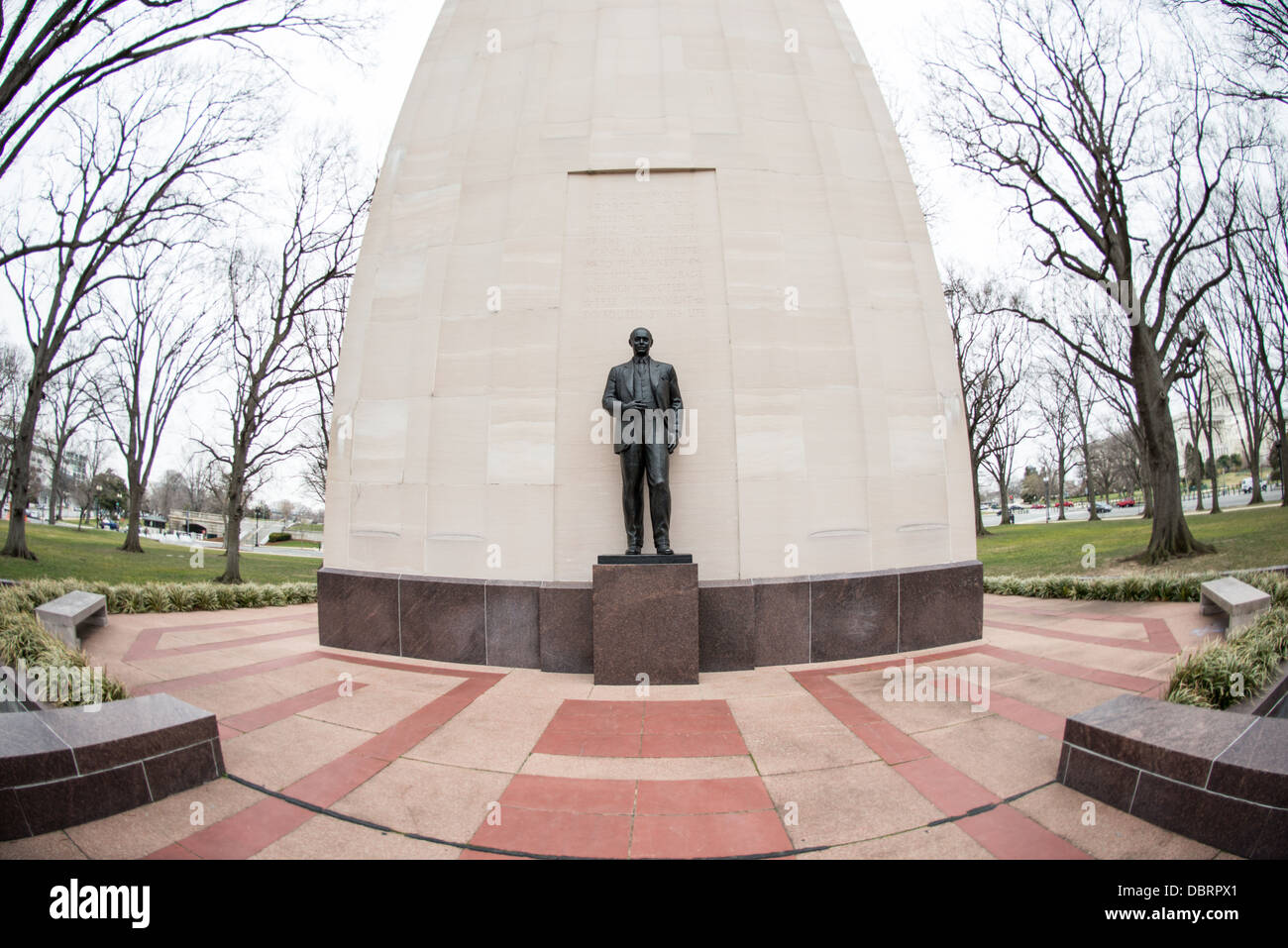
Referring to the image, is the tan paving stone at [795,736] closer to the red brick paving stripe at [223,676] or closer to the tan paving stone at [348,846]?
the tan paving stone at [348,846]

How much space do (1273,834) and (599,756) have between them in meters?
4.42

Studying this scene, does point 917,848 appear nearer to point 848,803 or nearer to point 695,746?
point 848,803

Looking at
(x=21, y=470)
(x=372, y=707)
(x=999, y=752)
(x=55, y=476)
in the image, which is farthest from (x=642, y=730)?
(x=55, y=476)

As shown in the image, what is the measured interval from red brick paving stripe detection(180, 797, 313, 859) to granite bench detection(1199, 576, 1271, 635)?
36.3 ft

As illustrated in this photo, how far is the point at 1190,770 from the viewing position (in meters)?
3.68

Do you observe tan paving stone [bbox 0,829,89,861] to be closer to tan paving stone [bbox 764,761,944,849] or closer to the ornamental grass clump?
tan paving stone [bbox 764,761,944,849]

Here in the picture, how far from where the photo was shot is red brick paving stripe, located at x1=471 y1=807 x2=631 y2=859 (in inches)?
145

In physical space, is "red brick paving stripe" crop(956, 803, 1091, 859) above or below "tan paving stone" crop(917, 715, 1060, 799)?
below

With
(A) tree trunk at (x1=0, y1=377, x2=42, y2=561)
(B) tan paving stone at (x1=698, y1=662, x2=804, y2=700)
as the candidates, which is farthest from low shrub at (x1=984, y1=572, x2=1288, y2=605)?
(A) tree trunk at (x1=0, y1=377, x2=42, y2=561)

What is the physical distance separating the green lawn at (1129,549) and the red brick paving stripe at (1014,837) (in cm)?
1491

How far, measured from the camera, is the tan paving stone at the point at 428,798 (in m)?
3.98

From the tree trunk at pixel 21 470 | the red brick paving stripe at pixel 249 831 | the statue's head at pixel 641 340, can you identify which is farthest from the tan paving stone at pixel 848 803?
the tree trunk at pixel 21 470

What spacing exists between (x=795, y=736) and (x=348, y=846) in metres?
3.75
